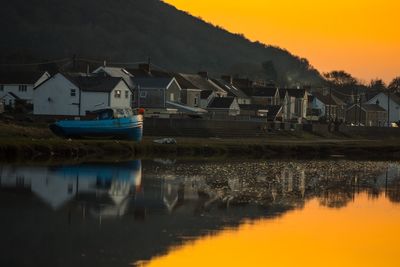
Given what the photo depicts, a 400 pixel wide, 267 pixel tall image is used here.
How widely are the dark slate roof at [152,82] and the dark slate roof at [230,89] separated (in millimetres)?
24007

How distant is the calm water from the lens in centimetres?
2802

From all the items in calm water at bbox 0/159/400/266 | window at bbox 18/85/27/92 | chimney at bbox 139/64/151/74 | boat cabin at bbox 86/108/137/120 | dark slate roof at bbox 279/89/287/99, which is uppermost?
chimney at bbox 139/64/151/74

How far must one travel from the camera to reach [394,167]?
6944cm

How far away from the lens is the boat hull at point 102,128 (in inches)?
2822

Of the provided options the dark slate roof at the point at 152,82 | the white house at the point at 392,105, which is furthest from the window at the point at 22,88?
the white house at the point at 392,105

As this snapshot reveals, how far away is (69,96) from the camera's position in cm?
10500

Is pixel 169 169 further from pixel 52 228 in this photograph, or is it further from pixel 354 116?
pixel 354 116

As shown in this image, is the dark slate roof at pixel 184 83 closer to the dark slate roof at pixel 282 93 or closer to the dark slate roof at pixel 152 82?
the dark slate roof at pixel 152 82

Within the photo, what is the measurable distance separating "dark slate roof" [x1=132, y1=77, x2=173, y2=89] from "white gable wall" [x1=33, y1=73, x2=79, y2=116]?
17522mm

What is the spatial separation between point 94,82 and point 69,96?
3.57 m

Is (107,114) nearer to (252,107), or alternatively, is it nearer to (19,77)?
(19,77)

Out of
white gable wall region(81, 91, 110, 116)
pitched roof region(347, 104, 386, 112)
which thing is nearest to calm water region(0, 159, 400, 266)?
white gable wall region(81, 91, 110, 116)

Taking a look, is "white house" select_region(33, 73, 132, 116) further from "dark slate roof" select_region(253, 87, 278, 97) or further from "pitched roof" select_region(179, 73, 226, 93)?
"dark slate roof" select_region(253, 87, 278, 97)

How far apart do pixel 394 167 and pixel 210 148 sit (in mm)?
14185
